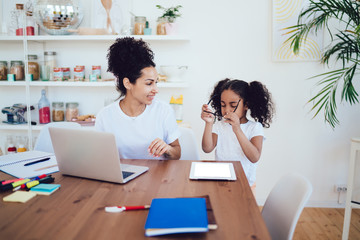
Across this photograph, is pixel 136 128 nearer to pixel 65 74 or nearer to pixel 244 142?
pixel 244 142

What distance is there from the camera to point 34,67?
8.70ft

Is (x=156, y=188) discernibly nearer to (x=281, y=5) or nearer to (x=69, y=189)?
(x=69, y=189)

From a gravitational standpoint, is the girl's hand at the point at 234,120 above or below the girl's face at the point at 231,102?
below

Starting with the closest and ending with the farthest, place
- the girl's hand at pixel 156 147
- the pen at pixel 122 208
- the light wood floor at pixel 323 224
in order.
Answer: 1. the pen at pixel 122 208
2. the girl's hand at pixel 156 147
3. the light wood floor at pixel 323 224

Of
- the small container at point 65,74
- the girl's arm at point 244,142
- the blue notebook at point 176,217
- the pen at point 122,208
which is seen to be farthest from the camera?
the small container at point 65,74

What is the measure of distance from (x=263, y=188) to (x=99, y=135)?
209 centimetres

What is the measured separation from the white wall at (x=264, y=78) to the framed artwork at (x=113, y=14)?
0.08 meters

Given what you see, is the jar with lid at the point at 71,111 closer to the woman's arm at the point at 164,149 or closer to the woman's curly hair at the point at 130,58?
the woman's curly hair at the point at 130,58

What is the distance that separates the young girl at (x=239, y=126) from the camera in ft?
5.53

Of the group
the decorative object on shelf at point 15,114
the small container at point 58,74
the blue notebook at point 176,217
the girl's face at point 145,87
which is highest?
the small container at point 58,74

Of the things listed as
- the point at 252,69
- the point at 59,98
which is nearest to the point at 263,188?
the point at 252,69

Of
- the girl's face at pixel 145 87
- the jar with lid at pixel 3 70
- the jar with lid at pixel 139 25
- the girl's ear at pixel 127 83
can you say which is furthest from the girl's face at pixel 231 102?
the jar with lid at pixel 3 70

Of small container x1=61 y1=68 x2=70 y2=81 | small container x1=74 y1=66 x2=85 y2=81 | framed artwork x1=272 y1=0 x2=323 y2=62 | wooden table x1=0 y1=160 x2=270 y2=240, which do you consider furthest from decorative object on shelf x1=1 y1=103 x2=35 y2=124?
framed artwork x1=272 y1=0 x2=323 y2=62

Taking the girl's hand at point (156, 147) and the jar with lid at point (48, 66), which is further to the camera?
the jar with lid at point (48, 66)
